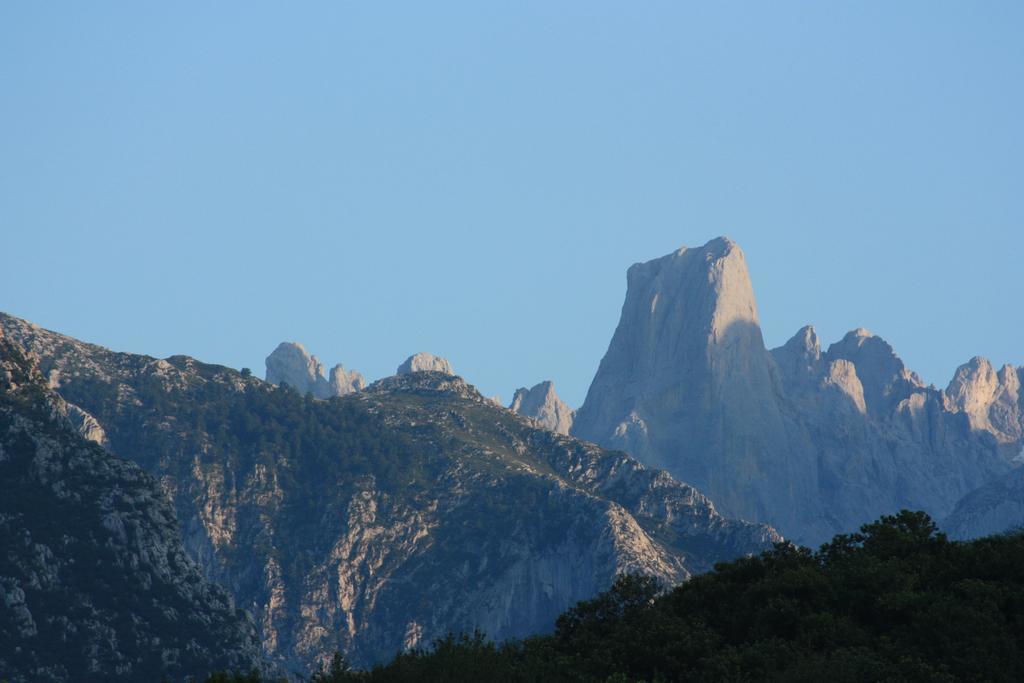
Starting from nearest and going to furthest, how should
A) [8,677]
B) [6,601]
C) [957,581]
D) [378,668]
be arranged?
[378,668] < [957,581] < [8,677] < [6,601]

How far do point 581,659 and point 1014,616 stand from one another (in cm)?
2486

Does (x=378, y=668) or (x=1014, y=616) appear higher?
(x=1014, y=616)

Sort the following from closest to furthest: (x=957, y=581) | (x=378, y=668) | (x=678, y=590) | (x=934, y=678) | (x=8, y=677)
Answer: (x=934, y=678), (x=378, y=668), (x=957, y=581), (x=678, y=590), (x=8, y=677)

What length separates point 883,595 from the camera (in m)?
109

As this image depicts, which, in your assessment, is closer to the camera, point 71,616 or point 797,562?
point 797,562

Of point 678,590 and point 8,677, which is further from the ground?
point 678,590

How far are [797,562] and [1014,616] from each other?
20.2 meters

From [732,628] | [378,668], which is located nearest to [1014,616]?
[732,628]

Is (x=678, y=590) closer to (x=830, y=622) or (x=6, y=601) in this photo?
(x=830, y=622)

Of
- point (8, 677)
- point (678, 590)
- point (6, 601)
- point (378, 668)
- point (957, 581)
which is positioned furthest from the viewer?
point (6, 601)

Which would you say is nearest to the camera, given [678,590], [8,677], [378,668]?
[378,668]

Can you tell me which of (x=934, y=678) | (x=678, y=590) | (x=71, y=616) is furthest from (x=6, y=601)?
(x=934, y=678)

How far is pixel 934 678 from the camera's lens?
94688 millimetres

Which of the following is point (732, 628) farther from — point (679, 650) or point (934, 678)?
point (934, 678)
